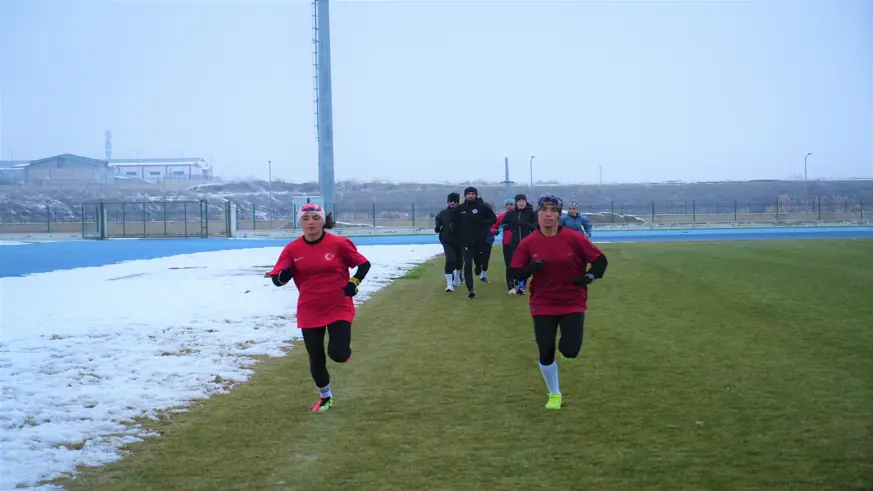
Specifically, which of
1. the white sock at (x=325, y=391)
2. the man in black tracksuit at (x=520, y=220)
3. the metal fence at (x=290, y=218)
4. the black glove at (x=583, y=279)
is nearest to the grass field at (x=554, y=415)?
the white sock at (x=325, y=391)

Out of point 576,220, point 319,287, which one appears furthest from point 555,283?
point 576,220

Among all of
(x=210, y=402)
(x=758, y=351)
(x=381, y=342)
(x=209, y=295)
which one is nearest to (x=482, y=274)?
(x=209, y=295)

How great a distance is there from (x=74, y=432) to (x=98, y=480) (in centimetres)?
136

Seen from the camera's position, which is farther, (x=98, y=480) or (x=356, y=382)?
(x=356, y=382)

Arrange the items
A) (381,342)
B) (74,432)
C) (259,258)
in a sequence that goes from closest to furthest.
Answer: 1. (74,432)
2. (381,342)
3. (259,258)

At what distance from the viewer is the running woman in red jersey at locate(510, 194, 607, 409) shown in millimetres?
7488

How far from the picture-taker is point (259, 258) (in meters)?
30.2

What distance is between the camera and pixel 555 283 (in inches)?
297

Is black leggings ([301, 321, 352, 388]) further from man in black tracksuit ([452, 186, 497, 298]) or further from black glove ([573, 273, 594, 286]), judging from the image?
man in black tracksuit ([452, 186, 497, 298])

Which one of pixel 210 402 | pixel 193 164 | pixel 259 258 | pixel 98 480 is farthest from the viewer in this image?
pixel 193 164

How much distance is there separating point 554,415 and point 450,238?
10284 mm

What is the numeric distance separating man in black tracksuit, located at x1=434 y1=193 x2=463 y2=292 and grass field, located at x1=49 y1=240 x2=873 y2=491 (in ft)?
12.6

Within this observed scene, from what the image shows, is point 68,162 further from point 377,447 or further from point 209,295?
point 377,447

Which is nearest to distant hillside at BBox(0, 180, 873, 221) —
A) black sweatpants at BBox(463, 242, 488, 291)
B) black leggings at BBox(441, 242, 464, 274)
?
black leggings at BBox(441, 242, 464, 274)
